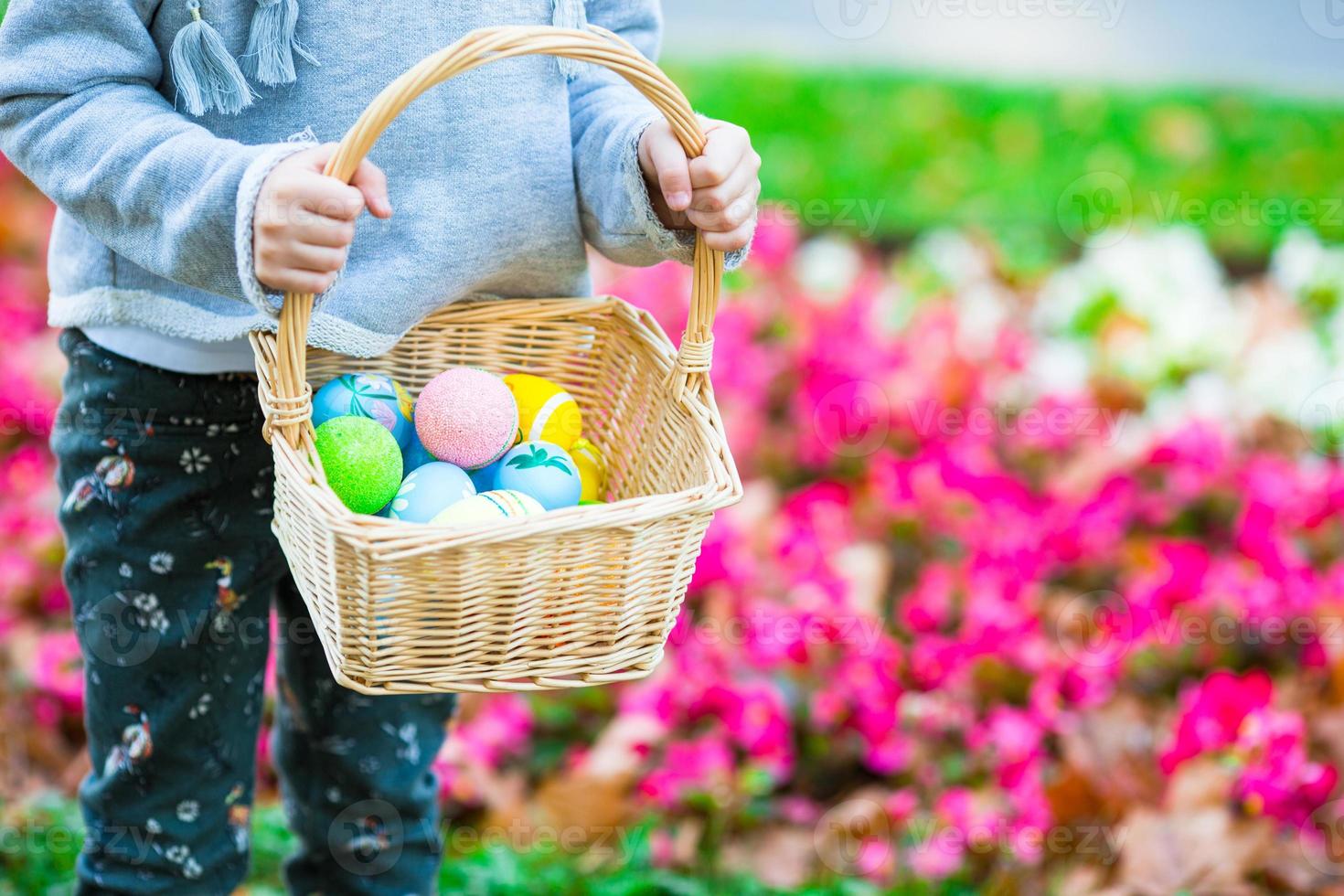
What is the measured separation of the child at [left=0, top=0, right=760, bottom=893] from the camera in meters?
1.10

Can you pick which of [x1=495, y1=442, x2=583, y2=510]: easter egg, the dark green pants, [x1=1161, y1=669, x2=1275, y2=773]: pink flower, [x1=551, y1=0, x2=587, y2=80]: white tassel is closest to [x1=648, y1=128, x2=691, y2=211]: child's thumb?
[x1=551, y1=0, x2=587, y2=80]: white tassel

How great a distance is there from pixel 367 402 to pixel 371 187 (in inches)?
11.3

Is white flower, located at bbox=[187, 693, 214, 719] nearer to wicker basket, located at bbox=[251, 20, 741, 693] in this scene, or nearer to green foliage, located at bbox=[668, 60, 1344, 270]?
wicker basket, located at bbox=[251, 20, 741, 693]

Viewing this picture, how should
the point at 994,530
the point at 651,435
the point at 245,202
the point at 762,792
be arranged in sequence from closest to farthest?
the point at 245,202 < the point at 651,435 < the point at 762,792 < the point at 994,530

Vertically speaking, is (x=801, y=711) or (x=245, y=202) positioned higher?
(x=245, y=202)

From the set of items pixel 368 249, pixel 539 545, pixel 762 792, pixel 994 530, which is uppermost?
pixel 368 249

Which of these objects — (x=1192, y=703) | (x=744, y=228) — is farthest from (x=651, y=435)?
(x=1192, y=703)

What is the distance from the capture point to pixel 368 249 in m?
1.25

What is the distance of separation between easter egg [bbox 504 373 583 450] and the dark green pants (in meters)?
0.29

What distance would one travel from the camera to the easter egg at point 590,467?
4.58 ft

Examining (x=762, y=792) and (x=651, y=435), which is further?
(x=762, y=792)

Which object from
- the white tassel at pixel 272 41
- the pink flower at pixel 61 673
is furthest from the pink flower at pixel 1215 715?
the pink flower at pixel 61 673

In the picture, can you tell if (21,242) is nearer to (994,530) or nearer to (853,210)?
(853,210)

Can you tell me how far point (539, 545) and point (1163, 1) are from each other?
588 cm
